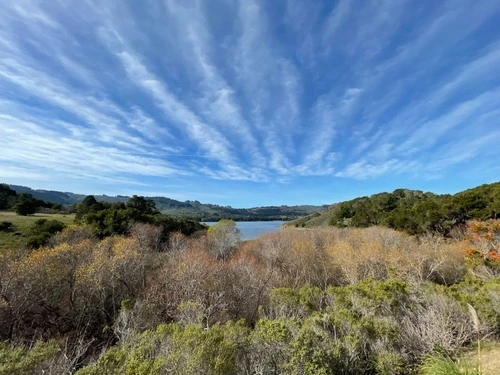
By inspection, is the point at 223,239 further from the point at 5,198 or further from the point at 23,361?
the point at 5,198

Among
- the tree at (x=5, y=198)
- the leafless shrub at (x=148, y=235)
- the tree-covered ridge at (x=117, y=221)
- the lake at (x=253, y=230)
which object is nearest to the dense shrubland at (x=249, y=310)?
the tree-covered ridge at (x=117, y=221)

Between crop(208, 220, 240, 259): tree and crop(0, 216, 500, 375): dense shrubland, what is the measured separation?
6809 mm

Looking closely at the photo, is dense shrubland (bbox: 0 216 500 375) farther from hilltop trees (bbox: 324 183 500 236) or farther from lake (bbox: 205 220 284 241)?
lake (bbox: 205 220 284 241)

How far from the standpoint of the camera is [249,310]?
1858 cm

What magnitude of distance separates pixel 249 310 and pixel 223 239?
77.3 feet

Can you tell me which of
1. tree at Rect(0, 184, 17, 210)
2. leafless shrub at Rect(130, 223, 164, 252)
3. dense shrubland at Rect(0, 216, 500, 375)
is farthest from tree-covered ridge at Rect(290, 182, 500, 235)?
tree at Rect(0, 184, 17, 210)

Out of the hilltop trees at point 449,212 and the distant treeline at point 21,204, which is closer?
the hilltop trees at point 449,212

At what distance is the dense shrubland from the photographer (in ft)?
24.0

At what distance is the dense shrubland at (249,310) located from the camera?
24.0ft

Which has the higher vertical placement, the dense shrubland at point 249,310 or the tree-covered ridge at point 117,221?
the tree-covered ridge at point 117,221

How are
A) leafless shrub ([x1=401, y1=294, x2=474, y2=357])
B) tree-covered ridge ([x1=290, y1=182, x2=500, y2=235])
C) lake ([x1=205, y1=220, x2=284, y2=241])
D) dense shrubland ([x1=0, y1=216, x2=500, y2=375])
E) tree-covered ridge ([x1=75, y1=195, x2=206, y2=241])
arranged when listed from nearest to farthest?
dense shrubland ([x1=0, y1=216, x2=500, y2=375]) < leafless shrub ([x1=401, y1=294, x2=474, y2=357]) < tree-covered ridge ([x1=290, y1=182, x2=500, y2=235]) < tree-covered ridge ([x1=75, y1=195, x2=206, y2=241]) < lake ([x1=205, y1=220, x2=284, y2=241])

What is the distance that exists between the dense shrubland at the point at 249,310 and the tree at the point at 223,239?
6809mm

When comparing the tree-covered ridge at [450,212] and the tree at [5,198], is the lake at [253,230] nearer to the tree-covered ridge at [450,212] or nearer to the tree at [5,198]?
the tree-covered ridge at [450,212]

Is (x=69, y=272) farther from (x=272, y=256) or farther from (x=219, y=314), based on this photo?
(x=272, y=256)
